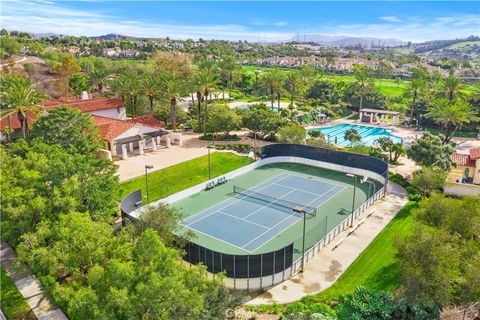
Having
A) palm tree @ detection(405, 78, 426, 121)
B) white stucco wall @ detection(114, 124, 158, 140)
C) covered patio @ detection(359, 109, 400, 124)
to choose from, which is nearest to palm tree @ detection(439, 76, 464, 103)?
palm tree @ detection(405, 78, 426, 121)

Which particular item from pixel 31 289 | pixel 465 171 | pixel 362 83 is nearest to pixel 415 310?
pixel 31 289

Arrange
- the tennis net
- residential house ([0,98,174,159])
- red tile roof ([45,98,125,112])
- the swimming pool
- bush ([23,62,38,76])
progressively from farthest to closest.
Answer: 1. bush ([23,62,38,76])
2. the swimming pool
3. red tile roof ([45,98,125,112])
4. residential house ([0,98,174,159])
5. the tennis net

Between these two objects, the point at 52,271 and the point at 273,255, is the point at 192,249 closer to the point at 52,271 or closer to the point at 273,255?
the point at 273,255

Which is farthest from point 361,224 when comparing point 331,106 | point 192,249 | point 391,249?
point 331,106

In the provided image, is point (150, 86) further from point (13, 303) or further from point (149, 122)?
point (13, 303)

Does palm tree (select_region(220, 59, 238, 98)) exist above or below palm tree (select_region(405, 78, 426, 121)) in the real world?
above

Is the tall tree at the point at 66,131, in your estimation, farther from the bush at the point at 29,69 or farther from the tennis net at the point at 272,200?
the bush at the point at 29,69

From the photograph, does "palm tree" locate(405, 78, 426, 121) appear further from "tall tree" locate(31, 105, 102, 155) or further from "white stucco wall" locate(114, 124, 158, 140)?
"tall tree" locate(31, 105, 102, 155)
